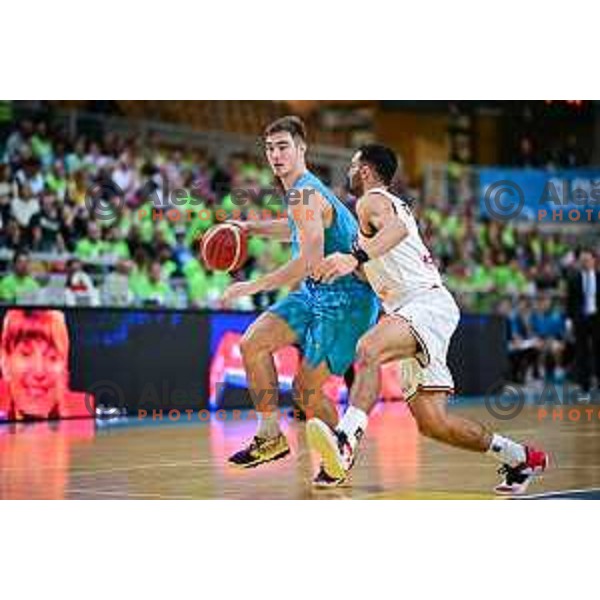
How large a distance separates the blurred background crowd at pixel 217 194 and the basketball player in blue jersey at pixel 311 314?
5.97 meters

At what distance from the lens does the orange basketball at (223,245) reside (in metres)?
9.80

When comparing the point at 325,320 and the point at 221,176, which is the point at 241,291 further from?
the point at 221,176

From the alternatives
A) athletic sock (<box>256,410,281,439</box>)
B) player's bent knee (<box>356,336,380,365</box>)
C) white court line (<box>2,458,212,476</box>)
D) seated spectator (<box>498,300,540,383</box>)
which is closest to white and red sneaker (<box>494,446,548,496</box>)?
player's bent knee (<box>356,336,380,365</box>)

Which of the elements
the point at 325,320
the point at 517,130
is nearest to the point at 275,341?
the point at 325,320

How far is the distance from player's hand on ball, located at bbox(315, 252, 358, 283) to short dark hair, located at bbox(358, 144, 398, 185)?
0.55m

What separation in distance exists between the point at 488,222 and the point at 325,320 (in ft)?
53.1

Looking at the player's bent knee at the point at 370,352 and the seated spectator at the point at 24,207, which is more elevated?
the seated spectator at the point at 24,207

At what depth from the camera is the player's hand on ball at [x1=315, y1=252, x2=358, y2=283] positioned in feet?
28.6

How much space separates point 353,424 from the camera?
8.41 meters

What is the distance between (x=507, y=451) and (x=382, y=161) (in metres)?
1.88

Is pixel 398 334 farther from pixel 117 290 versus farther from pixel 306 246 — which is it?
pixel 117 290

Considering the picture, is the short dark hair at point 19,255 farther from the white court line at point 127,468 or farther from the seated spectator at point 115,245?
the white court line at point 127,468

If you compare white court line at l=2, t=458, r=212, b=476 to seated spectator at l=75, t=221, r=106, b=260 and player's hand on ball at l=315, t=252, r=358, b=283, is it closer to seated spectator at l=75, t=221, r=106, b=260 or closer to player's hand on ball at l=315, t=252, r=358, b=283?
player's hand on ball at l=315, t=252, r=358, b=283

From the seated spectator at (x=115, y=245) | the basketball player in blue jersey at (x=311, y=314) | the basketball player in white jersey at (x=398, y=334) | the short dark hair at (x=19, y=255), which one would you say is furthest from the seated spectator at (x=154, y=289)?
the basketball player in white jersey at (x=398, y=334)
